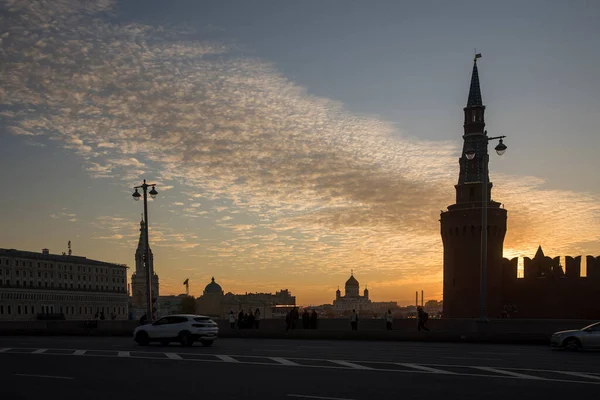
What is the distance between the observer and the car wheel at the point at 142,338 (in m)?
28.7

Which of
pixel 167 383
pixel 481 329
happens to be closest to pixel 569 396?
pixel 167 383

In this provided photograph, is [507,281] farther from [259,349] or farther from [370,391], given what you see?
[370,391]

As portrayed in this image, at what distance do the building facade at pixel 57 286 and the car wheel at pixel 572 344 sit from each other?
11126 cm

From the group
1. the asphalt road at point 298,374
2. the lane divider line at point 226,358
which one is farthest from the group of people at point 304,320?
the lane divider line at point 226,358

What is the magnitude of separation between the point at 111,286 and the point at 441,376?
171m

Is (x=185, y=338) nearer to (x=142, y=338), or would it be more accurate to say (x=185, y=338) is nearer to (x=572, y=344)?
(x=142, y=338)

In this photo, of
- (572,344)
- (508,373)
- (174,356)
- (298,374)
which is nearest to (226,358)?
(174,356)

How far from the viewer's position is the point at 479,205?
226 feet

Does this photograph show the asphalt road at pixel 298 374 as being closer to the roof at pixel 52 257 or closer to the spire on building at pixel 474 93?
the spire on building at pixel 474 93

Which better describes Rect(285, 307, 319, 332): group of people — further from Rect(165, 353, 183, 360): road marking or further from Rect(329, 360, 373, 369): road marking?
Rect(329, 360, 373, 369): road marking

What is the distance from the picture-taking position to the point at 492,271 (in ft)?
220

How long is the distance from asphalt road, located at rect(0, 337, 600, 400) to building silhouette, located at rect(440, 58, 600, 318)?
40.3m

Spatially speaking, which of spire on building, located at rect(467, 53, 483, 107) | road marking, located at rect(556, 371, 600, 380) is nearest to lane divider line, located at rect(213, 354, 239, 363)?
road marking, located at rect(556, 371, 600, 380)

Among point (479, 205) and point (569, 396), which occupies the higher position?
point (479, 205)
